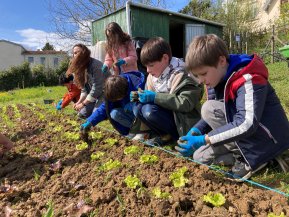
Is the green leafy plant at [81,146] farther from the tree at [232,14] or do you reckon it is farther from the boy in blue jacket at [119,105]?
the tree at [232,14]

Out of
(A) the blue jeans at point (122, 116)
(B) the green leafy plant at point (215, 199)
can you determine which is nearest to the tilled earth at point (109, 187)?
(B) the green leafy plant at point (215, 199)

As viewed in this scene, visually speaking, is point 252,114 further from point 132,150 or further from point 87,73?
point 87,73

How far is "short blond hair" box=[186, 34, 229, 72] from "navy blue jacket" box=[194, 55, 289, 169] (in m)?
0.14

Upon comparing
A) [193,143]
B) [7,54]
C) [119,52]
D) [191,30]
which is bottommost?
[193,143]

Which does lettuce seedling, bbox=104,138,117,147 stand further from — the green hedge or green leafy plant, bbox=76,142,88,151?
the green hedge

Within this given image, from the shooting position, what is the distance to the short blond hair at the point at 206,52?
2.10 meters

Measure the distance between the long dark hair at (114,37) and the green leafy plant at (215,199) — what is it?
3361 millimetres

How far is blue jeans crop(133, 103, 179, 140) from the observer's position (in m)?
3.23

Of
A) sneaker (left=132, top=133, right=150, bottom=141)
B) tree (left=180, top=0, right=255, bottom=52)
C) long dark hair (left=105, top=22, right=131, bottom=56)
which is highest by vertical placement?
tree (left=180, top=0, right=255, bottom=52)

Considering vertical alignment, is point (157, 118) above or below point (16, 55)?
below

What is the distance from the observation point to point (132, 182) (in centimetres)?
212

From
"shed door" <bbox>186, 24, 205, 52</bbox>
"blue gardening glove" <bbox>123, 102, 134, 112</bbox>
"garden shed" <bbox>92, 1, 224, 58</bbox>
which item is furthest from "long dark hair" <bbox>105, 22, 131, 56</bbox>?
"shed door" <bbox>186, 24, 205, 52</bbox>

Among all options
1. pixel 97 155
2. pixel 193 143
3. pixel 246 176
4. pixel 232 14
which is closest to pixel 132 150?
pixel 97 155

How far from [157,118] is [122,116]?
581 millimetres
